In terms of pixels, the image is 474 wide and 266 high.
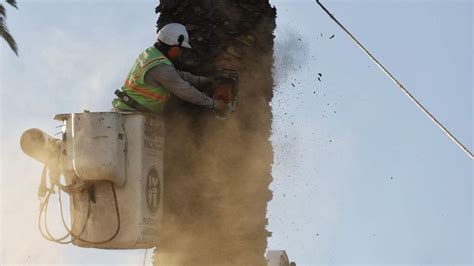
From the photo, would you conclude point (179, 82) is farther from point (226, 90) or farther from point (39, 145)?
point (39, 145)

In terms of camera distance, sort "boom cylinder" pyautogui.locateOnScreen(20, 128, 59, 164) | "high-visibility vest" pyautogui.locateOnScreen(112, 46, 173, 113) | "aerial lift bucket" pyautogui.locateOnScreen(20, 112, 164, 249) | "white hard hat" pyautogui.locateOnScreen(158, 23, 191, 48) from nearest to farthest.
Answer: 1. "aerial lift bucket" pyautogui.locateOnScreen(20, 112, 164, 249)
2. "boom cylinder" pyautogui.locateOnScreen(20, 128, 59, 164)
3. "white hard hat" pyautogui.locateOnScreen(158, 23, 191, 48)
4. "high-visibility vest" pyautogui.locateOnScreen(112, 46, 173, 113)

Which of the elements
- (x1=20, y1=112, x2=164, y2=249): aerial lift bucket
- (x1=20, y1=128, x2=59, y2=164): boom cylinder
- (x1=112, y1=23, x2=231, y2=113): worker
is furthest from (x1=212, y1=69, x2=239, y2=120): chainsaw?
(x1=20, y1=128, x2=59, y2=164): boom cylinder

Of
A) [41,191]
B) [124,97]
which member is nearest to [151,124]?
[124,97]

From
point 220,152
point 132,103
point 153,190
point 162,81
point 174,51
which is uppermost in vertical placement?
point 174,51

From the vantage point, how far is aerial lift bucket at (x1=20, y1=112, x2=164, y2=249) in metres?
9.92

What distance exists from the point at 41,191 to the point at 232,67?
182 centimetres

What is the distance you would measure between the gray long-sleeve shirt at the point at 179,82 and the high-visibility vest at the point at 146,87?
0.04m

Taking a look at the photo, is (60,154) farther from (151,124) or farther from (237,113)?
(237,113)

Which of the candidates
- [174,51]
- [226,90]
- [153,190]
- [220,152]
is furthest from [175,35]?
[153,190]

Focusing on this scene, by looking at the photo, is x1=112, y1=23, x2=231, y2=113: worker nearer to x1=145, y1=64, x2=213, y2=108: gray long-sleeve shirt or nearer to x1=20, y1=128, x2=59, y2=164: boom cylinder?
x1=145, y1=64, x2=213, y2=108: gray long-sleeve shirt

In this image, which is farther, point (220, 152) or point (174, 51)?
point (174, 51)

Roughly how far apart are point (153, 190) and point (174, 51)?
113 centimetres

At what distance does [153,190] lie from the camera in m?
10.1

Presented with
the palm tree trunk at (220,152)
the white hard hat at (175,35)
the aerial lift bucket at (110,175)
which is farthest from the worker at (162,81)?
the aerial lift bucket at (110,175)
